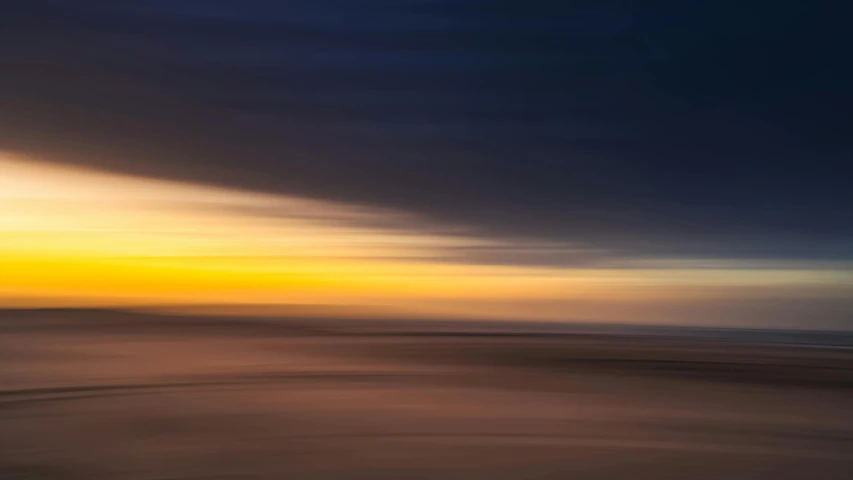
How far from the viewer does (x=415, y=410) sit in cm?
661

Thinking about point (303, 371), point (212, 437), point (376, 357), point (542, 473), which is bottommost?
point (542, 473)

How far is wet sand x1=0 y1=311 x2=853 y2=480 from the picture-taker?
511 centimetres

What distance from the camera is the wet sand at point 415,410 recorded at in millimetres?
5113

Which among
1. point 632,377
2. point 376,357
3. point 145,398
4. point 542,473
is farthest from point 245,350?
point 542,473

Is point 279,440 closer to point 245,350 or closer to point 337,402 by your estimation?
point 337,402

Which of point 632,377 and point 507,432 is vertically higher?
point 632,377

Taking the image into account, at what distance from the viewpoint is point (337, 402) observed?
22.6 ft

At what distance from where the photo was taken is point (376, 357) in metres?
9.06

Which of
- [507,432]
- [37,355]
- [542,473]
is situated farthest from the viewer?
[37,355]

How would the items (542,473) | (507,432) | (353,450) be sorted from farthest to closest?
(507,432) < (353,450) < (542,473)

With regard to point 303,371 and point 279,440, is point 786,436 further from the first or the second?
point 303,371

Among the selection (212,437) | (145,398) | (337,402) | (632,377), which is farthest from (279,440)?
(632,377)

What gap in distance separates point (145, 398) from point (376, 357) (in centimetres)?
258

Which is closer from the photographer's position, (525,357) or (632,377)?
(632,377)
